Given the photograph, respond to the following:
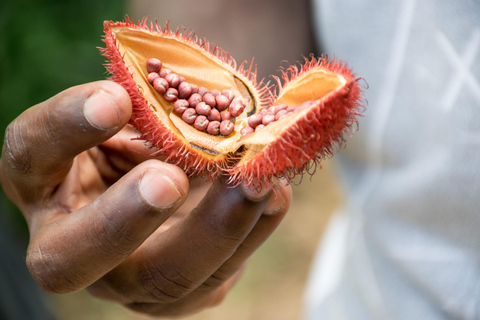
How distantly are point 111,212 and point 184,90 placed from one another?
38cm

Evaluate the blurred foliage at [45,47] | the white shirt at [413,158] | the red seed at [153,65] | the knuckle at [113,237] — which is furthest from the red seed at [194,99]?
the blurred foliage at [45,47]

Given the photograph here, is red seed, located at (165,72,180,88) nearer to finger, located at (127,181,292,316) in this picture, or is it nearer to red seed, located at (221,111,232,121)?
red seed, located at (221,111,232,121)

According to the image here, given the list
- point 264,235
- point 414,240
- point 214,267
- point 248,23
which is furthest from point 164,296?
point 248,23

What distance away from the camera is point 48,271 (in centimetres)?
82

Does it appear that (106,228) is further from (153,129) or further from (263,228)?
(263,228)

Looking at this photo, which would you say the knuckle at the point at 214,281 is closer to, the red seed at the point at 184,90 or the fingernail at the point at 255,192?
the fingernail at the point at 255,192

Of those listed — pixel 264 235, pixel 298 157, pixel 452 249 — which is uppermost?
pixel 452 249

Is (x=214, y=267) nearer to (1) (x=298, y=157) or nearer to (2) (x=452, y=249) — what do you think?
(1) (x=298, y=157)

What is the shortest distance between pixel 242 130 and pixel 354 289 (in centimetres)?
79

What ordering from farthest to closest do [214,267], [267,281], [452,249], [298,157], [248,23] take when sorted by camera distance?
[267,281], [248,23], [452,249], [214,267], [298,157]

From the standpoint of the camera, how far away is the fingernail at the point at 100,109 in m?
0.71

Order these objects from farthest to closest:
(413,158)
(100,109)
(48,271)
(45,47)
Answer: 1. (45,47)
2. (413,158)
3. (48,271)
4. (100,109)

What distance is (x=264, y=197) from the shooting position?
0.80 m

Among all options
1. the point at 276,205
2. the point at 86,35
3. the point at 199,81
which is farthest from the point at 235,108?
the point at 86,35
